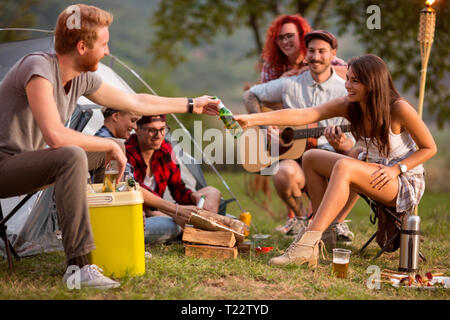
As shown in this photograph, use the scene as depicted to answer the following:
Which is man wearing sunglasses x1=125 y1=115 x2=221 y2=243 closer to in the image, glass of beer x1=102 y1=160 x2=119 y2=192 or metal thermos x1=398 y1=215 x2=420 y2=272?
glass of beer x1=102 y1=160 x2=119 y2=192

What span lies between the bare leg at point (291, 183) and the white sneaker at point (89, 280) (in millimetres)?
2112

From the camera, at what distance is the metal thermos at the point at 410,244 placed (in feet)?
9.63

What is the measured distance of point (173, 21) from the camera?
36.0 feet

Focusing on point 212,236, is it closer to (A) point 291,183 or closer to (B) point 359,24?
(A) point 291,183

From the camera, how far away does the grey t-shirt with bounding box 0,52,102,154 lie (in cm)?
245

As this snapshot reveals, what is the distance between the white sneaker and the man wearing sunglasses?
3.93 feet

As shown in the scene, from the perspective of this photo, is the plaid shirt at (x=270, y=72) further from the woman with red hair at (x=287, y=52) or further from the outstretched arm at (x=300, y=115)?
the outstretched arm at (x=300, y=115)

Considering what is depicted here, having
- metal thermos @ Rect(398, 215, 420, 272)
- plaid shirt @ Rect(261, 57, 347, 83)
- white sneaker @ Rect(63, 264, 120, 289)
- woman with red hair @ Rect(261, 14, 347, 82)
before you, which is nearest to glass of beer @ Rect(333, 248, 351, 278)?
metal thermos @ Rect(398, 215, 420, 272)

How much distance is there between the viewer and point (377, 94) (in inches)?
123

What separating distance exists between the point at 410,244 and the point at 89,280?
6.00 ft
